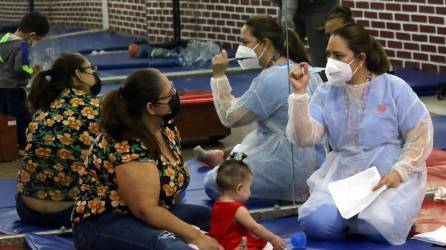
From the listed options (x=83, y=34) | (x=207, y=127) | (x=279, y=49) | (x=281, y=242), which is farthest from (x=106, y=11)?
(x=281, y=242)

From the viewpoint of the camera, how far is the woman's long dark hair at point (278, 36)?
595 centimetres

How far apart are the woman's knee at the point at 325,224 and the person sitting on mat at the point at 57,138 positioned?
1116 millimetres

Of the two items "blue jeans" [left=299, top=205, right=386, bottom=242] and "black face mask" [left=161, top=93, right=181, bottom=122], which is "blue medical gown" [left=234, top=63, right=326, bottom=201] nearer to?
"blue jeans" [left=299, top=205, right=386, bottom=242]

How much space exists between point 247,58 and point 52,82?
1.08 metres

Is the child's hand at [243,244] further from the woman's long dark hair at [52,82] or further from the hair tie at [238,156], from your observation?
the woman's long dark hair at [52,82]

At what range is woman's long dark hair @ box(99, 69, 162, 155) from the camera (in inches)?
185

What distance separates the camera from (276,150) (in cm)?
600

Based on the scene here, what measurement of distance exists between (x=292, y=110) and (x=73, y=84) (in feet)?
3.78

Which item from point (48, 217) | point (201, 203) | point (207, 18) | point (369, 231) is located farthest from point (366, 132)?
point (207, 18)

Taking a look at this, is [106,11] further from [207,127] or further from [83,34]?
[207,127]

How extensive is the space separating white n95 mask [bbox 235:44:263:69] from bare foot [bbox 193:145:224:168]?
56 centimetres

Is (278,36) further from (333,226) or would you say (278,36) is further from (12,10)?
(12,10)

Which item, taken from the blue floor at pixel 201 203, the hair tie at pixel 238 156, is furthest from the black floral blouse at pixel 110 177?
the hair tie at pixel 238 156

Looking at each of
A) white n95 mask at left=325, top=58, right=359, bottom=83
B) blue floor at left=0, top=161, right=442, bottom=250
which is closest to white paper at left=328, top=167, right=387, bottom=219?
blue floor at left=0, top=161, right=442, bottom=250
